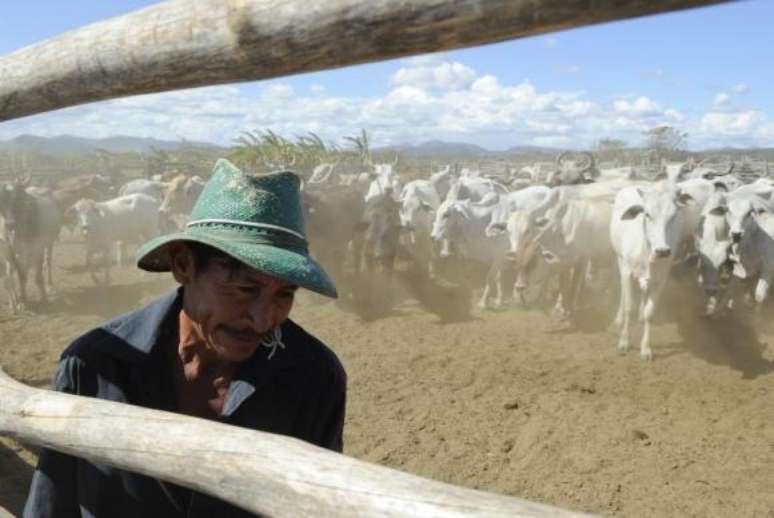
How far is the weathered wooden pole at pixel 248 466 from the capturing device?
1016mm

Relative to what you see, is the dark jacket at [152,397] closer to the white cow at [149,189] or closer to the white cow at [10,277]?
the white cow at [10,277]

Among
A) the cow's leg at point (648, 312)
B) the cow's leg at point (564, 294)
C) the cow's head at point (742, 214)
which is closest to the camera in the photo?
A: the cow's leg at point (648, 312)

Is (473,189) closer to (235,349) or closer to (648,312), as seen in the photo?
(648,312)

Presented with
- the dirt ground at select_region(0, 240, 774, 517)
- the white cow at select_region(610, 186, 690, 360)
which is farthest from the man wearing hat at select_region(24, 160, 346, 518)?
the white cow at select_region(610, 186, 690, 360)

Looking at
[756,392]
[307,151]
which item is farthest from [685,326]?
[307,151]

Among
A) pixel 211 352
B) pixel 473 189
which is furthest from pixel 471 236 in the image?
pixel 211 352

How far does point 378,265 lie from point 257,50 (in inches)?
440

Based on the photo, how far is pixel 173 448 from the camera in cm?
132

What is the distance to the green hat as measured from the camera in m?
1.77

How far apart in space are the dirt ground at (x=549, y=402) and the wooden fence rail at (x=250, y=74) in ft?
9.24

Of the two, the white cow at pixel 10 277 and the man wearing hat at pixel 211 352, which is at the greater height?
the man wearing hat at pixel 211 352

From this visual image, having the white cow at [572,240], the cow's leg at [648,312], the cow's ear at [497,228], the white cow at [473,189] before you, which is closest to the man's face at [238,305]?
the cow's leg at [648,312]

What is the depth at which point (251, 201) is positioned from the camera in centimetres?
190

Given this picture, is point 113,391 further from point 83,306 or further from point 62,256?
point 62,256
